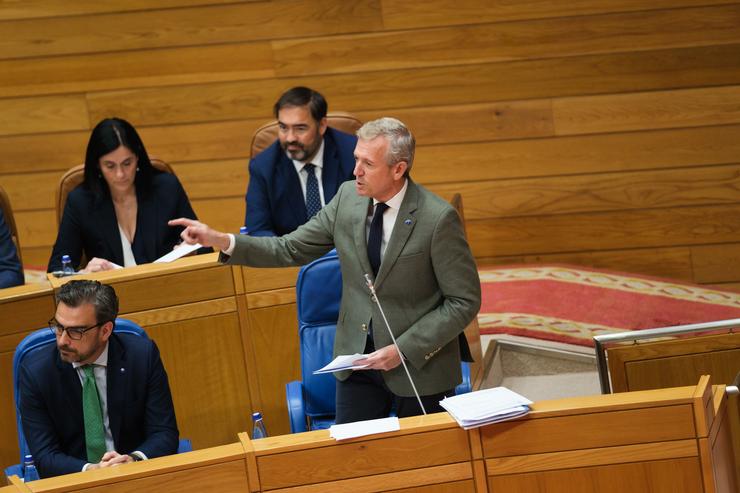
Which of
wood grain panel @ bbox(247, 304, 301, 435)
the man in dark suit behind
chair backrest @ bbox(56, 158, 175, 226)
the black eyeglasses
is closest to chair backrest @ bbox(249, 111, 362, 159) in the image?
the man in dark suit behind

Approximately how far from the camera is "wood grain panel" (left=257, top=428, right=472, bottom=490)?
2.16 metres

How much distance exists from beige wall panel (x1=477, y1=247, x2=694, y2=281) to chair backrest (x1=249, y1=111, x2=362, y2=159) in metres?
1.01

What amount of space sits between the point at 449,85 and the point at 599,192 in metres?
0.74

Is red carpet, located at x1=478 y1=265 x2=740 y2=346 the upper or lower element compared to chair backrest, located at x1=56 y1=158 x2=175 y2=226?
lower

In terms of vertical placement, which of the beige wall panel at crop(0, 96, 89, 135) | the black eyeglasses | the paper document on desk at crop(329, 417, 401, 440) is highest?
the beige wall panel at crop(0, 96, 89, 135)

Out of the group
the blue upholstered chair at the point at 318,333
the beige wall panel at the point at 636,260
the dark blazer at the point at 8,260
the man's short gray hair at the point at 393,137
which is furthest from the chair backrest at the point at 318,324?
the beige wall panel at the point at 636,260

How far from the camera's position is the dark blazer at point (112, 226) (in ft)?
11.0

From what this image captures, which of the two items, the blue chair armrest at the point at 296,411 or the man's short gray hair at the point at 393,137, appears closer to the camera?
the man's short gray hair at the point at 393,137

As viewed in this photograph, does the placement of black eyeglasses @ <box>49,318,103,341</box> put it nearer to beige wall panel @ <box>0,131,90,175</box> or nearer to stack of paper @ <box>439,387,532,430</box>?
stack of paper @ <box>439,387,532,430</box>

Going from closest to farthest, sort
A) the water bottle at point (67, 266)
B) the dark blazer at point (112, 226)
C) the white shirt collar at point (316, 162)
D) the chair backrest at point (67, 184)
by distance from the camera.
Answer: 1. the water bottle at point (67, 266)
2. the dark blazer at point (112, 226)
3. the white shirt collar at point (316, 162)
4. the chair backrest at point (67, 184)

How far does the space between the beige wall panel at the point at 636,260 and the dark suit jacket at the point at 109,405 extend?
2280 mm

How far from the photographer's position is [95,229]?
335cm

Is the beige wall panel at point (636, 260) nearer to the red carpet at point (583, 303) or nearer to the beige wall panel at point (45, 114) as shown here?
the red carpet at point (583, 303)

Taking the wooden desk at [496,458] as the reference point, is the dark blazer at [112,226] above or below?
above
